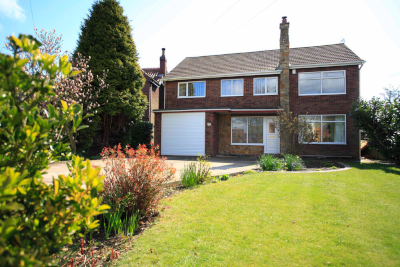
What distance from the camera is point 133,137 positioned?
57.1 ft

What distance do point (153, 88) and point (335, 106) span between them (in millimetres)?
15551

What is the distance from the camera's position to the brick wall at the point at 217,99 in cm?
1689

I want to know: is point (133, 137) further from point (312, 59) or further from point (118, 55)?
point (312, 59)

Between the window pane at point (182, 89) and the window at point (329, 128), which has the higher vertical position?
the window pane at point (182, 89)

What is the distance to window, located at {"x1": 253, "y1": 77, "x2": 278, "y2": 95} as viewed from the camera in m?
16.8

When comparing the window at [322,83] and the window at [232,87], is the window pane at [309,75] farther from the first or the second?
the window at [232,87]

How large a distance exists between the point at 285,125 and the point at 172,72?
10.7 metres

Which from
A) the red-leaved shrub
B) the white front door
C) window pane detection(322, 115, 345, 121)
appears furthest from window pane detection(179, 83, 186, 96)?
the red-leaved shrub

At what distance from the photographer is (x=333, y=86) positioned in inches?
610

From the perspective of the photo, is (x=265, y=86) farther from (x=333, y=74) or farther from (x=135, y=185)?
(x=135, y=185)

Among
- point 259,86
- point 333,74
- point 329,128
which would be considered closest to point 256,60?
point 259,86

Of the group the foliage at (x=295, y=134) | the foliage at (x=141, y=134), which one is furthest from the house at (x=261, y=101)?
the foliage at (x=295, y=134)

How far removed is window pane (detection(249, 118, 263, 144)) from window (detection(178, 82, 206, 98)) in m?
4.20

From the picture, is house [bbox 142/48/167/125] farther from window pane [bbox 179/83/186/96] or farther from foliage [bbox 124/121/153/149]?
foliage [bbox 124/121/153/149]
